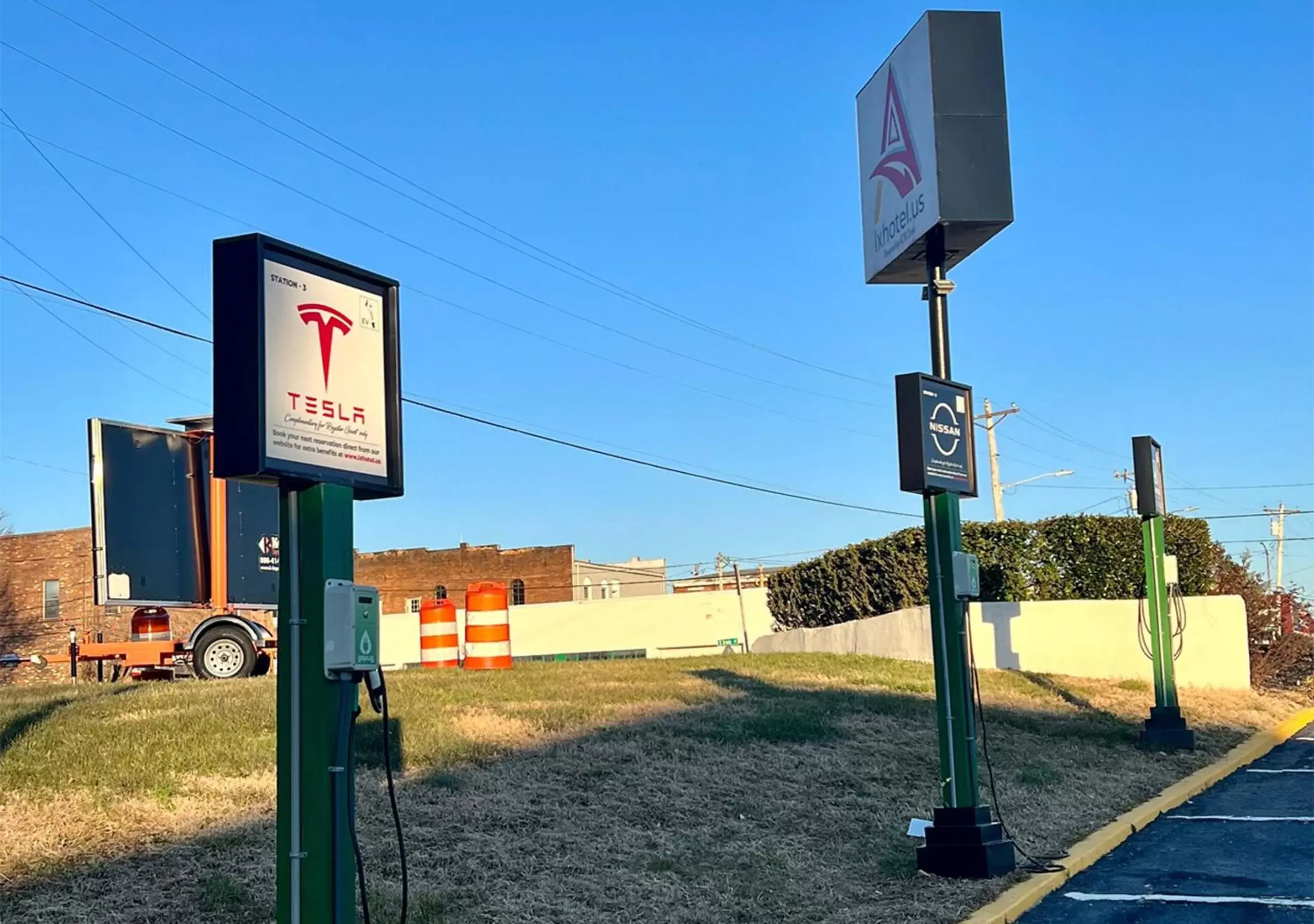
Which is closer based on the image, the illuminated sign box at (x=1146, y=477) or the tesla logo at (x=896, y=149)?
the tesla logo at (x=896, y=149)

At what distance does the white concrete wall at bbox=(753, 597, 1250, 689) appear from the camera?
1898cm

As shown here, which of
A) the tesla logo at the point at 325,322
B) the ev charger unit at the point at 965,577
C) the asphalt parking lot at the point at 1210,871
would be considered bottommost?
the asphalt parking lot at the point at 1210,871

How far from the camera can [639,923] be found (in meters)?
6.50

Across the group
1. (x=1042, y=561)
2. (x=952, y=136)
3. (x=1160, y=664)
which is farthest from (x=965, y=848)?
(x=1042, y=561)

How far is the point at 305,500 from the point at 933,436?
4775 mm

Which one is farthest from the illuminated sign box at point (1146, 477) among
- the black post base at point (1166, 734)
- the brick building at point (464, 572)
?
the brick building at point (464, 572)

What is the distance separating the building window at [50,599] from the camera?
149 ft

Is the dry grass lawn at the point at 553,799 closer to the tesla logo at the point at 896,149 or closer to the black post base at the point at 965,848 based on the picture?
the black post base at the point at 965,848

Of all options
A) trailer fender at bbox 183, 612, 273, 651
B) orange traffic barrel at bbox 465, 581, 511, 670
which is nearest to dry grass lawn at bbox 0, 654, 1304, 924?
orange traffic barrel at bbox 465, 581, 511, 670

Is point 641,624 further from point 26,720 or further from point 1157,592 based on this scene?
point 26,720

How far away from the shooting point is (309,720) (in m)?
4.69

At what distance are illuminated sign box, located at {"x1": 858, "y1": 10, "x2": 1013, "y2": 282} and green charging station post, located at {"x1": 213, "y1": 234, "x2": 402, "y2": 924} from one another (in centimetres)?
544

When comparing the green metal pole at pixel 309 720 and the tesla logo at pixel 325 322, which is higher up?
the tesla logo at pixel 325 322

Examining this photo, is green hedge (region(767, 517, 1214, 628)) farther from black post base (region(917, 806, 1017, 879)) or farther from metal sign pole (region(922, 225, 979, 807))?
black post base (region(917, 806, 1017, 879))
